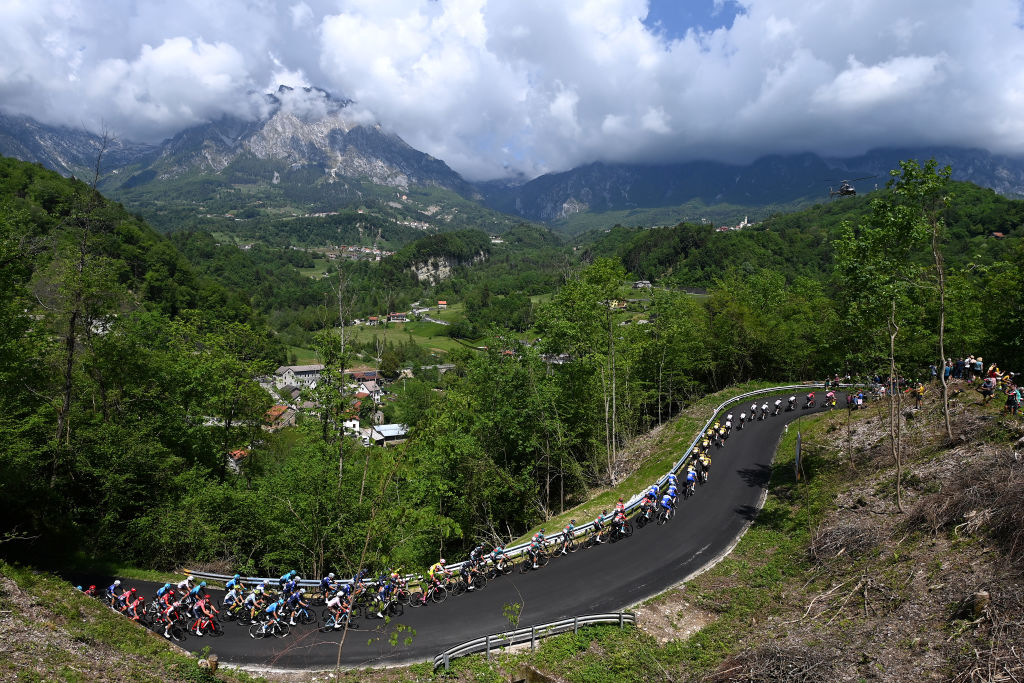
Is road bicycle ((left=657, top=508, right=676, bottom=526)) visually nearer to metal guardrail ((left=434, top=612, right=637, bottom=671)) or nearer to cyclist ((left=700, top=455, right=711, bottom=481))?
cyclist ((left=700, top=455, right=711, bottom=481))

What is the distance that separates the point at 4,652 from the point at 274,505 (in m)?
10.4

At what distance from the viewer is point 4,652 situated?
400 inches

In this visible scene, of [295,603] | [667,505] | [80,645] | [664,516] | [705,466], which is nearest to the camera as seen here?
[80,645]

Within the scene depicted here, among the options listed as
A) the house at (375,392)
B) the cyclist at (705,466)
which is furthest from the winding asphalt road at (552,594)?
the house at (375,392)

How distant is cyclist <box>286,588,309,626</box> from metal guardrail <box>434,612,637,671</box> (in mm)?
5033

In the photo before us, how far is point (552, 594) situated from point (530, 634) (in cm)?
339

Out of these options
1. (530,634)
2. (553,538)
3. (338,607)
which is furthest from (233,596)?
(553,538)

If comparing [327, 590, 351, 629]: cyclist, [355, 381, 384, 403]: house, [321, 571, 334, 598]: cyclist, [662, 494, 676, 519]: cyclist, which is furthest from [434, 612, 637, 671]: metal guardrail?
[355, 381, 384, 403]: house

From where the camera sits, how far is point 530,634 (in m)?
13.5

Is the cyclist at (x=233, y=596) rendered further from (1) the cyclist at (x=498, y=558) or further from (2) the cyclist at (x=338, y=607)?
(1) the cyclist at (x=498, y=558)

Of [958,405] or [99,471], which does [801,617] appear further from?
[99,471]

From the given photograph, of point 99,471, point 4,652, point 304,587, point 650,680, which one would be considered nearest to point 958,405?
point 650,680

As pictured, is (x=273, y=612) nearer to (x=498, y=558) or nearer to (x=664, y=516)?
(x=498, y=558)

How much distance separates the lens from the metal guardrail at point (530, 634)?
12.7 m
